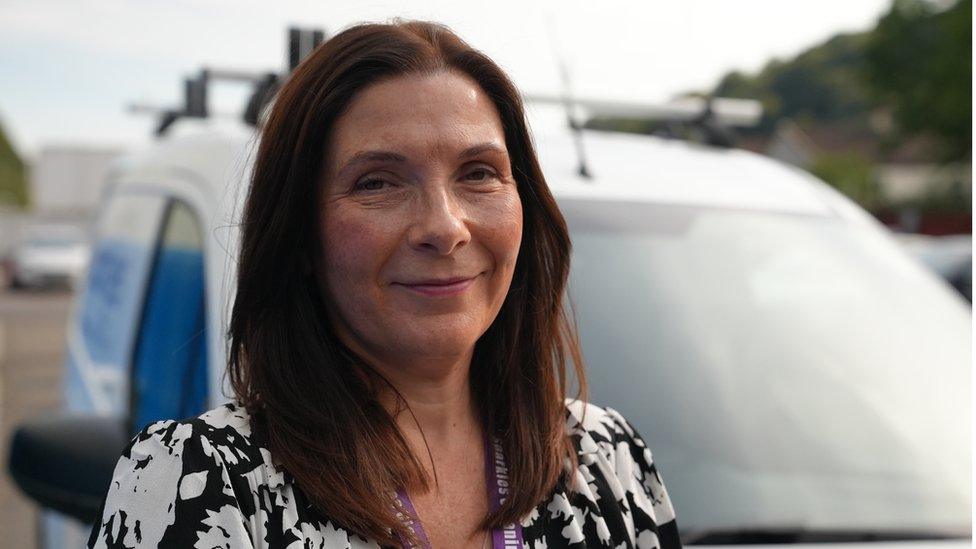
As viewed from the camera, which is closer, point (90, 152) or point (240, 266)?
point (240, 266)

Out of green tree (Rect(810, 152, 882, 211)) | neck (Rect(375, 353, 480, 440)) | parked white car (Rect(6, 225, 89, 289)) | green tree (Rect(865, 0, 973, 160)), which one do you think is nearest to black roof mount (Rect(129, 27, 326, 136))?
neck (Rect(375, 353, 480, 440))

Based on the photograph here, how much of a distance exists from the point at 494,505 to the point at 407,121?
53 cm

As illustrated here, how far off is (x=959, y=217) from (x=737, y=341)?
40.6m

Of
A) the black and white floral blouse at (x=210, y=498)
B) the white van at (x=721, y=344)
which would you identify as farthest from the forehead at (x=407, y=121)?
the white van at (x=721, y=344)

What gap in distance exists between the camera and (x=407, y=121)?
1.47 meters

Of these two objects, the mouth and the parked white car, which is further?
the parked white car

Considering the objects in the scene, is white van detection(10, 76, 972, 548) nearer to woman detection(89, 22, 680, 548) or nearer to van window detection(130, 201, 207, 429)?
van window detection(130, 201, 207, 429)

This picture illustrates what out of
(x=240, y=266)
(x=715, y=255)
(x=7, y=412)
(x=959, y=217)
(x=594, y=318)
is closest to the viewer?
(x=240, y=266)

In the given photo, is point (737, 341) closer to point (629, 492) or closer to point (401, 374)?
point (629, 492)

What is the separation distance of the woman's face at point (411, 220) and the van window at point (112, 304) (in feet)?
5.44

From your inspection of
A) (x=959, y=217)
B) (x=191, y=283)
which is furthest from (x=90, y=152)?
(x=959, y=217)

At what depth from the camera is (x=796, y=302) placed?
2.70m

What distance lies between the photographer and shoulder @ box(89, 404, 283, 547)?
4.22 ft

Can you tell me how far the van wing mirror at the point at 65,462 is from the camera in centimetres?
223
